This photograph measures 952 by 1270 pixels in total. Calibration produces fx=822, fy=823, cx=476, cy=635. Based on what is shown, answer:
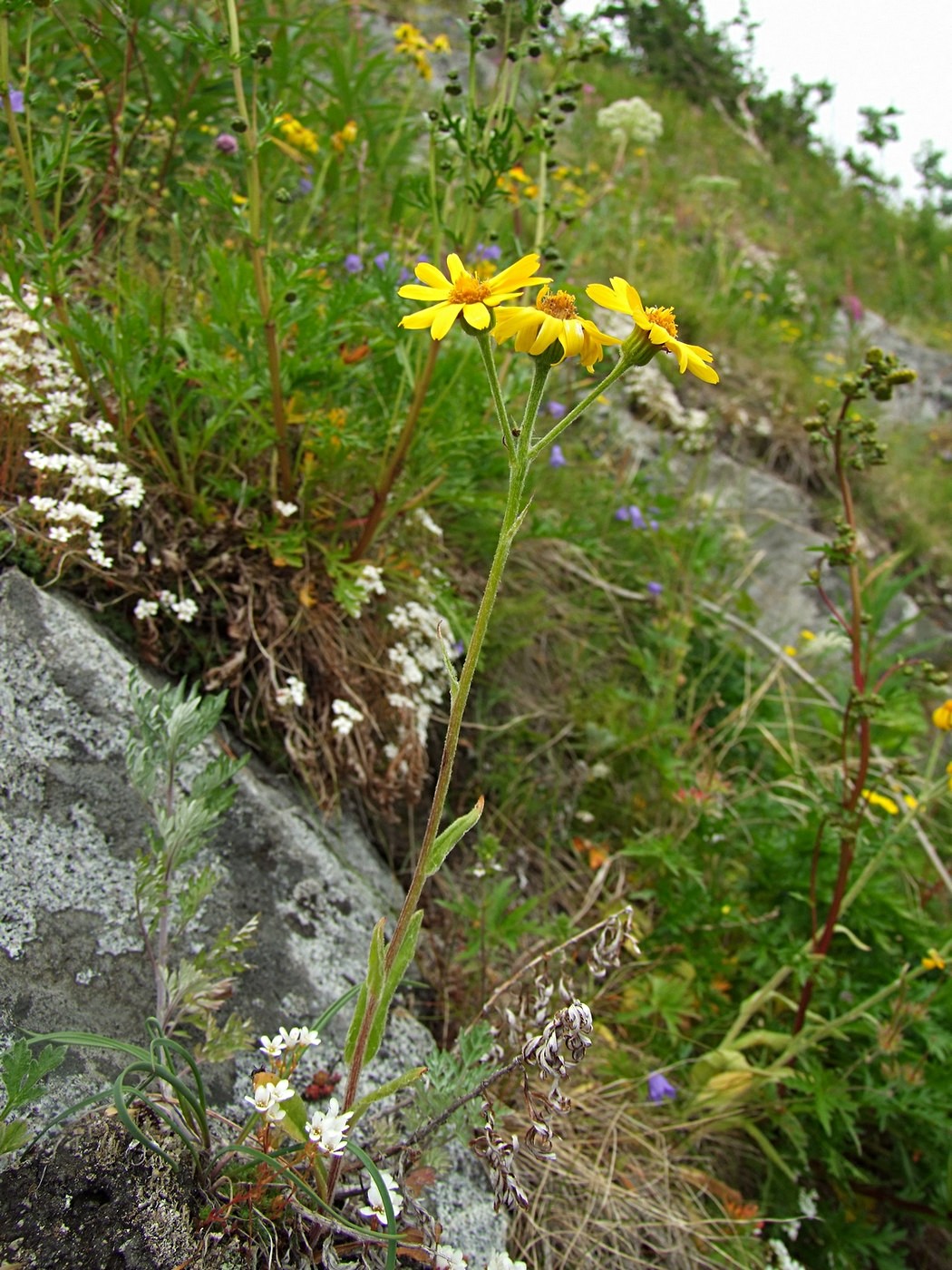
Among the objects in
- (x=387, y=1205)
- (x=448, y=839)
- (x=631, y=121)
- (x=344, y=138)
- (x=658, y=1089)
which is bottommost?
(x=658, y=1089)

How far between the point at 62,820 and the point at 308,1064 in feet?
1.83

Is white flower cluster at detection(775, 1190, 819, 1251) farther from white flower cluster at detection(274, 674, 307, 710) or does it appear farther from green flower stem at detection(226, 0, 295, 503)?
green flower stem at detection(226, 0, 295, 503)

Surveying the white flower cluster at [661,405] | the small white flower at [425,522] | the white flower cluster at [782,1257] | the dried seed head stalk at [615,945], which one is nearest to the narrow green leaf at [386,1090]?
the dried seed head stalk at [615,945]

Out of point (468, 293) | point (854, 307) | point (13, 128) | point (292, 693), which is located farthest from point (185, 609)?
point (854, 307)

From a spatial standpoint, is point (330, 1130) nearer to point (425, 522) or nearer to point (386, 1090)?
point (386, 1090)

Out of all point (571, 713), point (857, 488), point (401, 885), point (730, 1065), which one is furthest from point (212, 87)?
point (857, 488)

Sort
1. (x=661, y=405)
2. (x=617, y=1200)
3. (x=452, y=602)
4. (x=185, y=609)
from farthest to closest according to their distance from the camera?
(x=661, y=405), (x=452, y=602), (x=185, y=609), (x=617, y=1200)

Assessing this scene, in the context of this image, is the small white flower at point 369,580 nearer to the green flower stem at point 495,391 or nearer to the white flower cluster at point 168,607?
the white flower cluster at point 168,607

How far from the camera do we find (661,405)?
4.00m

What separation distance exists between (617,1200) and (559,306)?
1.57 m

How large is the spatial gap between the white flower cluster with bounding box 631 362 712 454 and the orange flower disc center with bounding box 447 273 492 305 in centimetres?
300

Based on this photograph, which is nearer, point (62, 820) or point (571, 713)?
point (62, 820)

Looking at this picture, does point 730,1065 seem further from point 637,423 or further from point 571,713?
point 637,423

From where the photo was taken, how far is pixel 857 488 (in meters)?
5.13
